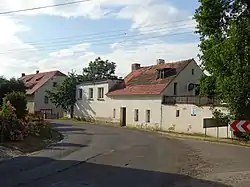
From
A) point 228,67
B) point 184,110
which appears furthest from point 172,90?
point 228,67

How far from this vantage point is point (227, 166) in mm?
15602

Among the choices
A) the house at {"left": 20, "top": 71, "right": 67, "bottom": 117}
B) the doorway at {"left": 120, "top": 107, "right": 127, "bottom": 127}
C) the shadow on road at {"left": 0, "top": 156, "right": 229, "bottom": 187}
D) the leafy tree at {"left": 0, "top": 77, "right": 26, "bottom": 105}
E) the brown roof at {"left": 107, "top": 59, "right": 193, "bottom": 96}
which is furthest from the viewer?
the house at {"left": 20, "top": 71, "right": 67, "bottom": 117}

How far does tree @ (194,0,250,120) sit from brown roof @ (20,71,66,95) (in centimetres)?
4596

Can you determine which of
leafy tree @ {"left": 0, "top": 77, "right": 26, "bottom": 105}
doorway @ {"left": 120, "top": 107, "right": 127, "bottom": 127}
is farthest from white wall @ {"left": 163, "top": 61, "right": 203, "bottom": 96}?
leafy tree @ {"left": 0, "top": 77, "right": 26, "bottom": 105}

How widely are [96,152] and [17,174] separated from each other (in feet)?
23.4

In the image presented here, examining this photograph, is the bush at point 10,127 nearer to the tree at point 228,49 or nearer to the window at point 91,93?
the tree at point 228,49

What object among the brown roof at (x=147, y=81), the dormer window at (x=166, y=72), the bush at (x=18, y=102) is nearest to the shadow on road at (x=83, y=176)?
the bush at (x=18, y=102)

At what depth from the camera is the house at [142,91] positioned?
44.8 meters

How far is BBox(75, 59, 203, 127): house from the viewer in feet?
147

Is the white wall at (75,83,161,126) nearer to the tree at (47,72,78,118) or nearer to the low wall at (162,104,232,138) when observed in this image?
the tree at (47,72,78,118)

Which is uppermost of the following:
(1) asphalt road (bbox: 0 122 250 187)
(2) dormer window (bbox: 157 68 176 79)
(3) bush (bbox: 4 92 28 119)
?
(2) dormer window (bbox: 157 68 176 79)

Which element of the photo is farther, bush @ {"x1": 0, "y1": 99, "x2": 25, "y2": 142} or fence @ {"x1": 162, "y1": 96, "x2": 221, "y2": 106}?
fence @ {"x1": 162, "y1": 96, "x2": 221, "y2": 106}

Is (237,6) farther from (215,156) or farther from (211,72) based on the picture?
(215,156)

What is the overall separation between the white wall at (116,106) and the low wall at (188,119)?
175cm
